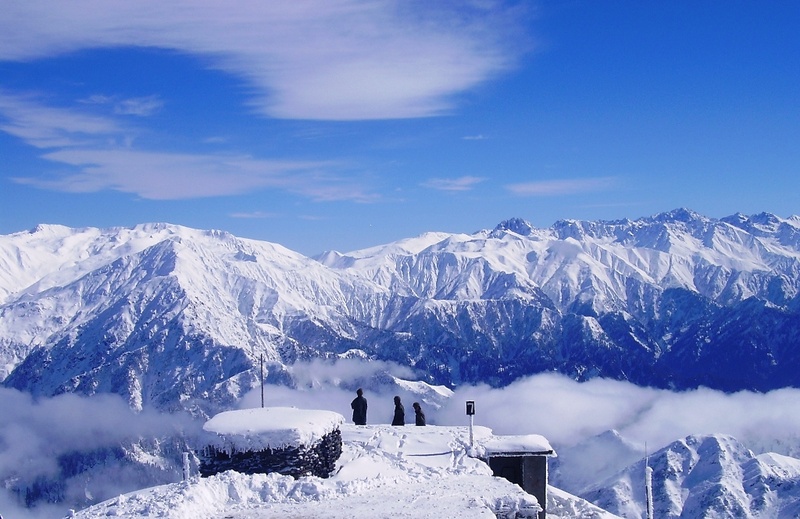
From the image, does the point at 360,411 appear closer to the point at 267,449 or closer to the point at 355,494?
the point at 267,449

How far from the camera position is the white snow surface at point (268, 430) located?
71.0ft

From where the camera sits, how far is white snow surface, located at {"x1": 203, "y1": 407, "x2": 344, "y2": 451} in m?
21.6

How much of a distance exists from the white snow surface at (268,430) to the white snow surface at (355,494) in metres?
0.41

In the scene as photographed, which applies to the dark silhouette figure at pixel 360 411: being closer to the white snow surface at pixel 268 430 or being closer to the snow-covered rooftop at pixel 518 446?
the snow-covered rooftop at pixel 518 446

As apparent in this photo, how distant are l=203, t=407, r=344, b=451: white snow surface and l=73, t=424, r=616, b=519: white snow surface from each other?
0.41 meters

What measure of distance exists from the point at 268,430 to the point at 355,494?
3.10 metres

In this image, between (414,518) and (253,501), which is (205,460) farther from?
(414,518)

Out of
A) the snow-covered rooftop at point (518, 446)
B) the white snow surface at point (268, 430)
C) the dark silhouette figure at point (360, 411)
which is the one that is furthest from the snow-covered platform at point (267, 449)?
the dark silhouette figure at point (360, 411)

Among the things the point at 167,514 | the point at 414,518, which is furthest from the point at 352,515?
the point at 167,514

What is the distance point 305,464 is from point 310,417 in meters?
1.98

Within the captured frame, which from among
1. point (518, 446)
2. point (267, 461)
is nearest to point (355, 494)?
point (267, 461)

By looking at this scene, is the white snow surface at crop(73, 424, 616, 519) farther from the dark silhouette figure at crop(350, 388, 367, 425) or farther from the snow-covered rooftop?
the dark silhouette figure at crop(350, 388, 367, 425)

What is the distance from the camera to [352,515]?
18234mm

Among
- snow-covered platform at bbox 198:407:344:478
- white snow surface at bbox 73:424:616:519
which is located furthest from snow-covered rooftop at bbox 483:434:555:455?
snow-covered platform at bbox 198:407:344:478
